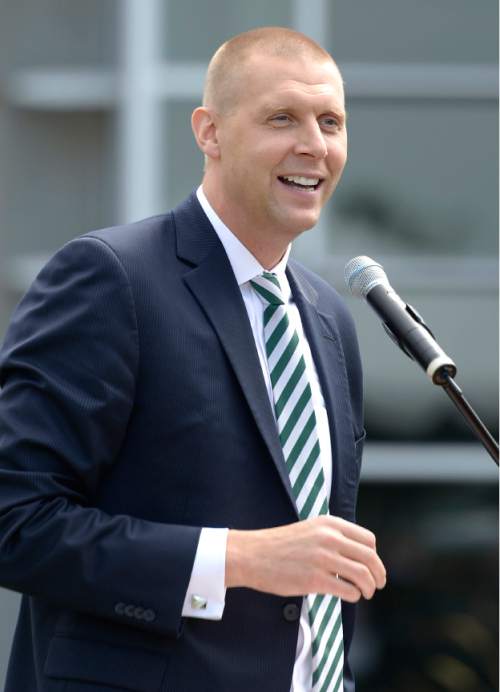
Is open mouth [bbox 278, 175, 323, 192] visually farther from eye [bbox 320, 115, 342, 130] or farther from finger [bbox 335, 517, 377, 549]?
finger [bbox 335, 517, 377, 549]

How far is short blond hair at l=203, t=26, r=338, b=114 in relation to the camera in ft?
8.80

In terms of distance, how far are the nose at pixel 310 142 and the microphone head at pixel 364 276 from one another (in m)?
0.25

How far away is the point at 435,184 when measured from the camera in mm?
6844

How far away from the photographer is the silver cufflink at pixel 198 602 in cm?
231

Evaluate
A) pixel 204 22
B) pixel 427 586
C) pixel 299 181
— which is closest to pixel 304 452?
pixel 299 181

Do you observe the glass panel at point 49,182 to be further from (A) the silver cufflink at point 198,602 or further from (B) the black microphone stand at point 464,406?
(B) the black microphone stand at point 464,406

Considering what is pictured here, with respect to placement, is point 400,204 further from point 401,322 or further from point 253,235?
point 401,322

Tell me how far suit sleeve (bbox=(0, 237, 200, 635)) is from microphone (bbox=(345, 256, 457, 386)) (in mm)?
406

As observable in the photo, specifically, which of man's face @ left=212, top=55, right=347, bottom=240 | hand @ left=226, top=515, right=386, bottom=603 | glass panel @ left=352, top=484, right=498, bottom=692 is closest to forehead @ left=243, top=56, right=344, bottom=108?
man's face @ left=212, top=55, right=347, bottom=240

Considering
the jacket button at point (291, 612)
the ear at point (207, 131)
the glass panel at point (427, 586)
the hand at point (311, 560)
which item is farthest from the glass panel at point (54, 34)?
the hand at point (311, 560)

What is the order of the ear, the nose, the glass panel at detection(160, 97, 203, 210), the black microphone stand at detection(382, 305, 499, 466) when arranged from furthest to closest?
1. the glass panel at detection(160, 97, 203, 210)
2. the ear
3. the nose
4. the black microphone stand at detection(382, 305, 499, 466)

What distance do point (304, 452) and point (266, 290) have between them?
1.11 ft

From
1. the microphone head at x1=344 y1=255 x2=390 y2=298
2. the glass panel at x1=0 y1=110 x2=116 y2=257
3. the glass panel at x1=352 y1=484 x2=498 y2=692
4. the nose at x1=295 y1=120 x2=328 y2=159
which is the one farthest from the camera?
the glass panel at x1=0 y1=110 x2=116 y2=257

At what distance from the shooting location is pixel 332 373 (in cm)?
272
